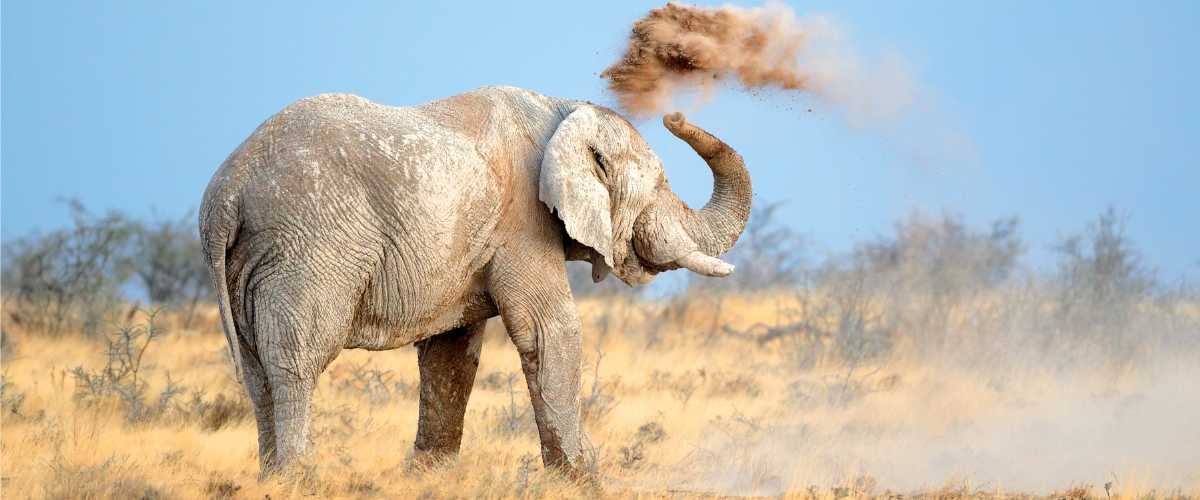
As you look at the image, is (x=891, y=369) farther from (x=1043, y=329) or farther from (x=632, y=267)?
(x=632, y=267)

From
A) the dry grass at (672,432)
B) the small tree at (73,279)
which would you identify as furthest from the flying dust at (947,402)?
the small tree at (73,279)

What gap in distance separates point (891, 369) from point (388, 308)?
10.2m

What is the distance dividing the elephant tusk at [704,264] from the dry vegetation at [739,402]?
126 centimetres

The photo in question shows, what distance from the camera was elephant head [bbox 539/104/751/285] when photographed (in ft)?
25.4

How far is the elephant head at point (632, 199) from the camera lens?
305 inches

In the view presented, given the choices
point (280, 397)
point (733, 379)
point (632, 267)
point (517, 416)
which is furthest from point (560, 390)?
point (733, 379)

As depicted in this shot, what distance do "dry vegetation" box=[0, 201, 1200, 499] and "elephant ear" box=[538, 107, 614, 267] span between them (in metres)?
1.34

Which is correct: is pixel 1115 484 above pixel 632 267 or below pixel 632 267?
below

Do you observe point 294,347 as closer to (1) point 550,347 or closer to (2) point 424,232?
(2) point 424,232

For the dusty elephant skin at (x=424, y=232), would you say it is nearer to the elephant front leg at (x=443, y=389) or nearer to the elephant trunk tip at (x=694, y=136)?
the elephant trunk tip at (x=694, y=136)

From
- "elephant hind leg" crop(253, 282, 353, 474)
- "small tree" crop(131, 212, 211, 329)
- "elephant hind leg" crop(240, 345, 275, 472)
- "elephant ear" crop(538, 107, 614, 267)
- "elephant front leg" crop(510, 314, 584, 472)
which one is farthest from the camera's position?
"small tree" crop(131, 212, 211, 329)

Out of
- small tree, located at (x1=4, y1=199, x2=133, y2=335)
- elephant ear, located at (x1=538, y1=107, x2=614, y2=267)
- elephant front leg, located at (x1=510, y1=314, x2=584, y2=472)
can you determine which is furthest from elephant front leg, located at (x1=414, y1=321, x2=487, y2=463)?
small tree, located at (x1=4, y1=199, x2=133, y2=335)

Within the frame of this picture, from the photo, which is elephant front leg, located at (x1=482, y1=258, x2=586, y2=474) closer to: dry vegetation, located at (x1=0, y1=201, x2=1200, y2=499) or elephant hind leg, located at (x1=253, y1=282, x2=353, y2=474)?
dry vegetation, located at (x1=0, y1=201, x2=1200, y2=499)

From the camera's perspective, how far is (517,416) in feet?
37.8
